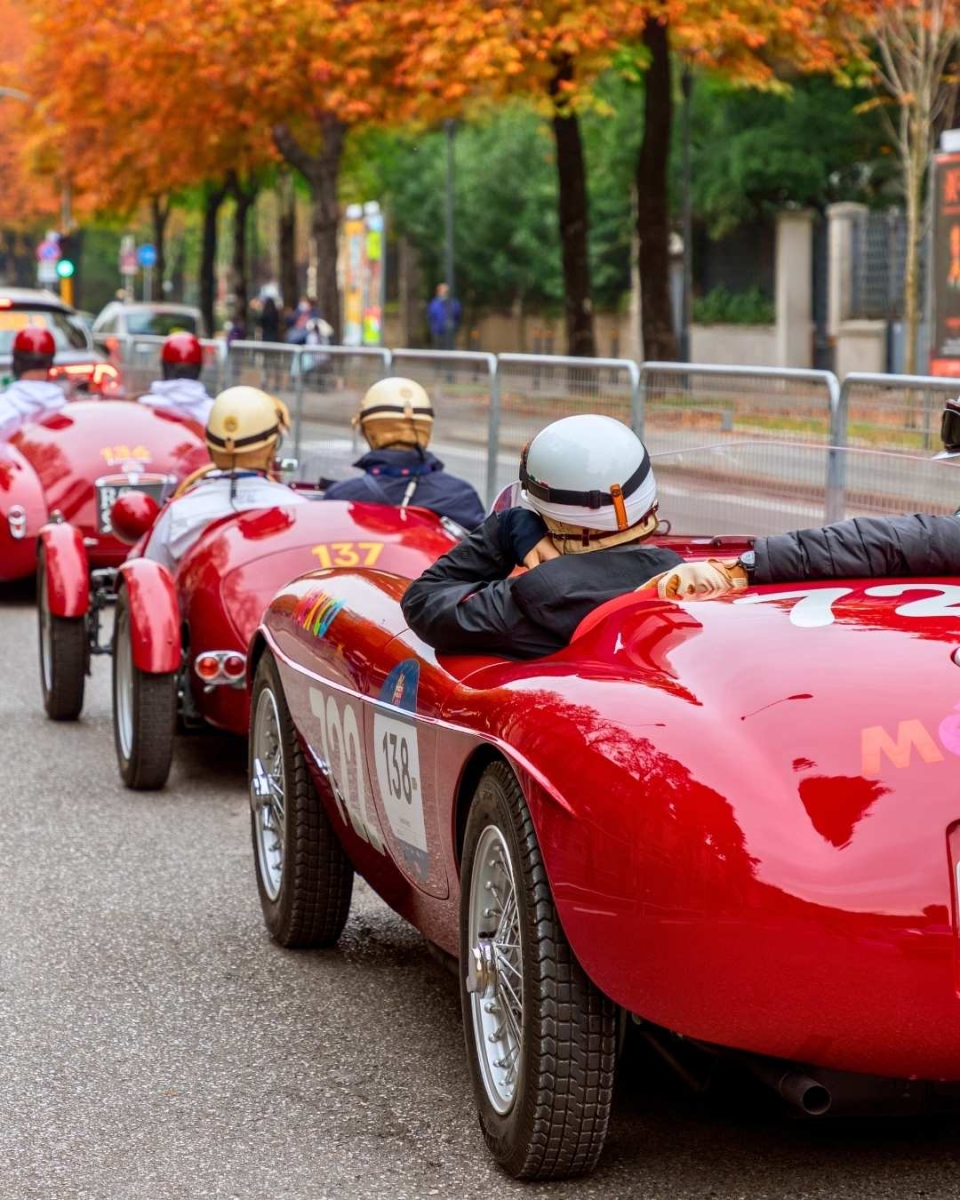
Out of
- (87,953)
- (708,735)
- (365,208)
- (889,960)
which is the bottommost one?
(87,953)

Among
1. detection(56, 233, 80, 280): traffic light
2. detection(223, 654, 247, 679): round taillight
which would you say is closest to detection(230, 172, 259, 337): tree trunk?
detection(56, 233, 80, 280): traffic light

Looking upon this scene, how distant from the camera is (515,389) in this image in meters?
13.9

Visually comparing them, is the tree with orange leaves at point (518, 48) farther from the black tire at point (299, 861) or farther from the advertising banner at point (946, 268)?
the black tire at point (299, 861)

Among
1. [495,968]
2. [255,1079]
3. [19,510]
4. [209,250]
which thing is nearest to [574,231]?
[19,510]

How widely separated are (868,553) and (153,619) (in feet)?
12.6

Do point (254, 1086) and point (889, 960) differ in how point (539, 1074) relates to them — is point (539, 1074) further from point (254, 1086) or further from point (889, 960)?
point (254, 1086)

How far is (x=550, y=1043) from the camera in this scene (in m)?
3.64

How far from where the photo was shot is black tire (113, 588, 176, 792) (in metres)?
7.47

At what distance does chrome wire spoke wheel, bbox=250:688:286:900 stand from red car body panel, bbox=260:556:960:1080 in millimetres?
1728

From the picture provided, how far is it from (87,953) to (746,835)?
107 inches

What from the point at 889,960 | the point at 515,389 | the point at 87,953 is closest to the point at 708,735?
the point at 889,960

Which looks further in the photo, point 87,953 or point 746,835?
point 87,953

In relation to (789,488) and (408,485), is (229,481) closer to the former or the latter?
(408,485)

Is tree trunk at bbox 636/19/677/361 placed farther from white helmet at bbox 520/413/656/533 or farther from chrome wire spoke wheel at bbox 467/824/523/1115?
chrome wire spoke wheel at bbox 467/824/523/1115
